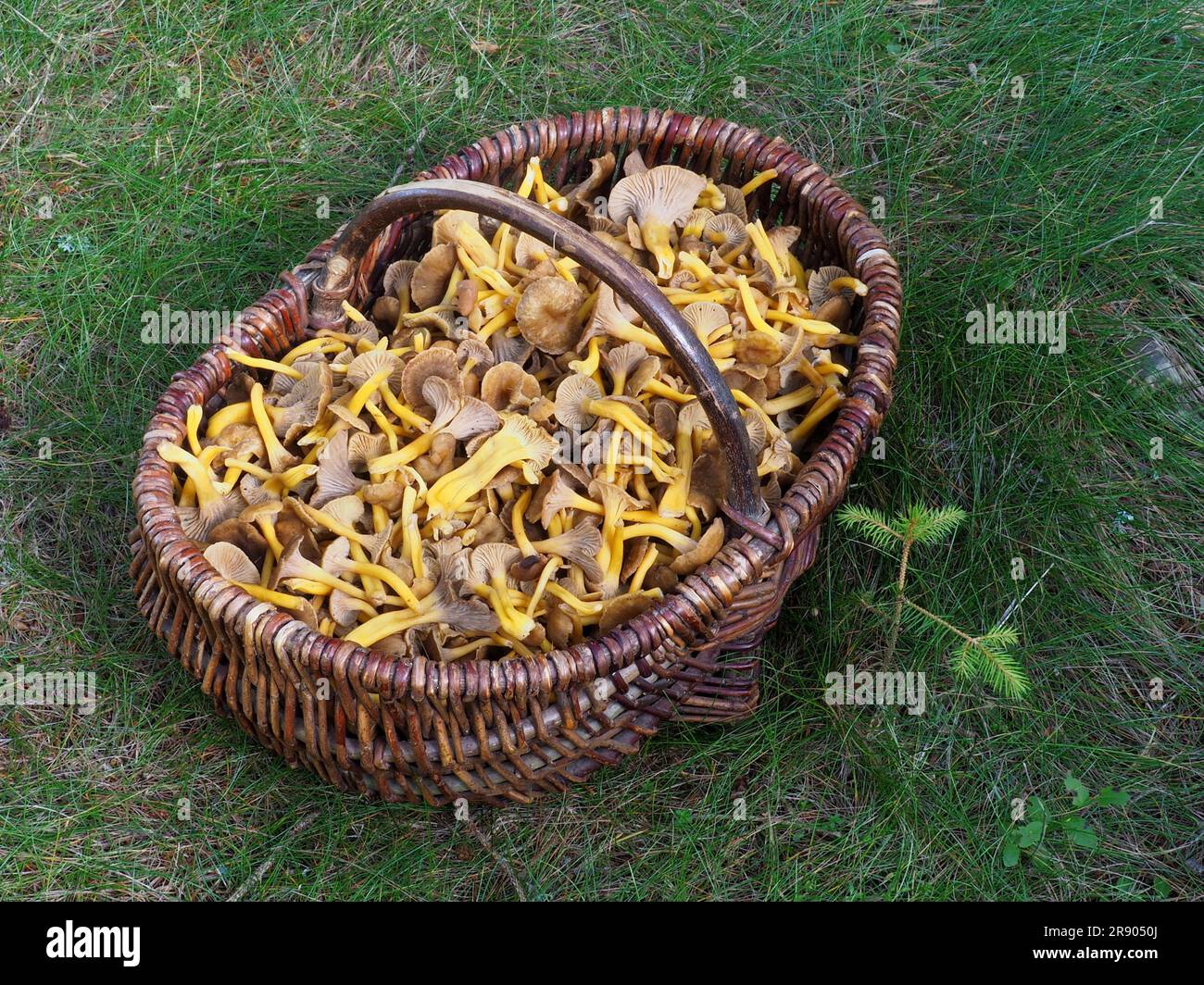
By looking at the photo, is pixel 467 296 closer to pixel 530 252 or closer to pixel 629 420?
pixel 530 252

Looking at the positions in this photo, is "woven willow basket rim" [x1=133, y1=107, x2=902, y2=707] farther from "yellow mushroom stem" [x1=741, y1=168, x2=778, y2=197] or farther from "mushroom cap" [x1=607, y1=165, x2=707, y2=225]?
"mushroom cap" [x1=607, y1=165, x2=707, y2=225]

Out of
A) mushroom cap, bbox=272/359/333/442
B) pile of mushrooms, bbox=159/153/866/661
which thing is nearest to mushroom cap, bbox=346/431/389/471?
pile of mushrooms, bbox=159/153/866/661

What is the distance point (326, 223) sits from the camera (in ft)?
10.3

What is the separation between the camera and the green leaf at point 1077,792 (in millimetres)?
2197

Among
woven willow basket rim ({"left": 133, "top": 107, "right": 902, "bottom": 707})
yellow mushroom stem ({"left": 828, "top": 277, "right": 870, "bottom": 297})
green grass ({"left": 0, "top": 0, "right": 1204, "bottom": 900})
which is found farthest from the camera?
yellow mushroom stem ({"left": 828, "top": 277, "right": 870, "bottom": 297})

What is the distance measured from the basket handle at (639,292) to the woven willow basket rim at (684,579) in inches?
4.4

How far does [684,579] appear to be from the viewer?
2207mm

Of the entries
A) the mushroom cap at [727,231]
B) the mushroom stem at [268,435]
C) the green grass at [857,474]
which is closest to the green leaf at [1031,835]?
the green grass at [857,474]

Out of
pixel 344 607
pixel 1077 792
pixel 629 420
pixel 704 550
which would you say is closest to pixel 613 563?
pixel 704 550

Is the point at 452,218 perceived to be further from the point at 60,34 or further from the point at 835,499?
the point at 60,34

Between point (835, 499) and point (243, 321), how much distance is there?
1.34 meters

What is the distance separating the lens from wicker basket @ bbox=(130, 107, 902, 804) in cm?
197

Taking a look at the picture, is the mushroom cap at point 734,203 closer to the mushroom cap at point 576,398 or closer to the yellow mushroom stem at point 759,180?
the yellow mushroom stem at point 759,180
